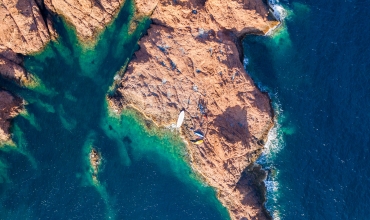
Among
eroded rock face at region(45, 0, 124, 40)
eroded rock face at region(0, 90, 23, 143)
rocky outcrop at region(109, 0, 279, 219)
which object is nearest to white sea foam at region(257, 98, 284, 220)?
rocky outcrop at region(109, 0, 279, 219)

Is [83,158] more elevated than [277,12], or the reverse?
[277,12]

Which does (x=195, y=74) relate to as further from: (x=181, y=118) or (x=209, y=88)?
(x=181, y=118)

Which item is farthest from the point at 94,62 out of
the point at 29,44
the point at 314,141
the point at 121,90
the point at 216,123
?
the point at 314,141

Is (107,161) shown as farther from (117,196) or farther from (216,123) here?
(216,123)

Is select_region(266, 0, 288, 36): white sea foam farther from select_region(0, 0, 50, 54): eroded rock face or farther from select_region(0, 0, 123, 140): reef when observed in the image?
select_region(0, 0, 50, 54): eroded rock face

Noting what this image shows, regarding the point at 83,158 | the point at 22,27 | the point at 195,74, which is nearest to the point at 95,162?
the point at 83,158

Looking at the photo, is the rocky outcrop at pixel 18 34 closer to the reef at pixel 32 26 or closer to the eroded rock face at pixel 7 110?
the reef at pixel 32 26
